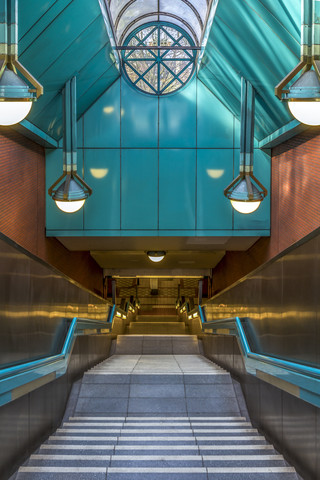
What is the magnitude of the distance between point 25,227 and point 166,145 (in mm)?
3557

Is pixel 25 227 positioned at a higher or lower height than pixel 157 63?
lower

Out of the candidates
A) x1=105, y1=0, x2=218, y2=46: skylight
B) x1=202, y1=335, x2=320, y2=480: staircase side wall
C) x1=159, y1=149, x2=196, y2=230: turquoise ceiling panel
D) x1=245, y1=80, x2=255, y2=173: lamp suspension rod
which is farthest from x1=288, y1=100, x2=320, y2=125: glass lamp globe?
x1=105, y1=0, x2=218, y2=46: skylight

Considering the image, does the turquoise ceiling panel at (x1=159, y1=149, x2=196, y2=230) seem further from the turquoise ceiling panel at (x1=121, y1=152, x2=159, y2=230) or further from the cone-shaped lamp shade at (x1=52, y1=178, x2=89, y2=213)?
the cone-shaped lamp shade at (x1=52, y1=178, x2=89, y2=213)

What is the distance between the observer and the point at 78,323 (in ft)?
23.9

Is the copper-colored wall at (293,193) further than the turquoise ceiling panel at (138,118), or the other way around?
the turquoise ceiling panel at (138,118)

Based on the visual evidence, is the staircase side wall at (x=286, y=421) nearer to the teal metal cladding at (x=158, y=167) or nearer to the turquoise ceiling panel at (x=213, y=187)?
the turquoise ceiling panel at (x=213, y=187)

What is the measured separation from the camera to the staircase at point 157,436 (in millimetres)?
4547

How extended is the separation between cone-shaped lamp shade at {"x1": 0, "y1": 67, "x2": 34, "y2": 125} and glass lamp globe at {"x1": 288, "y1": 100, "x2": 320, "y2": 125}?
7.56 ft

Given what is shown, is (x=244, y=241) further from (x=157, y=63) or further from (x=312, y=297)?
(x=312, y=297)

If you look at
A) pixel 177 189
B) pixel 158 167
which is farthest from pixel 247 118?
pixel 158 167

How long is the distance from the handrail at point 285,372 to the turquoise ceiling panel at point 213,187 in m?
5.25

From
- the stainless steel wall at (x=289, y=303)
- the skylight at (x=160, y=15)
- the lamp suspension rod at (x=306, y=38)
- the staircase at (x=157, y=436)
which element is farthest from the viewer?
the skylight at (x=160, y=15)

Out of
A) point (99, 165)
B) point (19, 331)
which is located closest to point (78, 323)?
point (19, 331)

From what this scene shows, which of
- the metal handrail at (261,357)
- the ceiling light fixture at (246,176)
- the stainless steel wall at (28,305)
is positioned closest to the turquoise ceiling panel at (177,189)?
the ceiling light fixture at (246,176)
